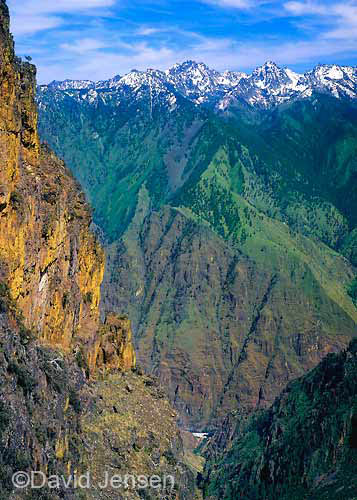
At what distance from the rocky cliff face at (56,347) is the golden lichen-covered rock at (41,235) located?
166 mm

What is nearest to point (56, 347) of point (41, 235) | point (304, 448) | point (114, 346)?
point (41, 235)

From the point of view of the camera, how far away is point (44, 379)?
207 feet

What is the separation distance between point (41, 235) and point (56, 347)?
45.2ft

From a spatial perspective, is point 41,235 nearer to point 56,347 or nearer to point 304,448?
point 56,347

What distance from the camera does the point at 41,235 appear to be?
76.4 m

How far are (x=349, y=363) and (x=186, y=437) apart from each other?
245 ft

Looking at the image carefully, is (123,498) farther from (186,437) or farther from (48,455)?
(186,437)

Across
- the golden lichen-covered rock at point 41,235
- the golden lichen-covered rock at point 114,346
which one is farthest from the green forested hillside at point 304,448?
the golden lichen-covered rock at point 41,235

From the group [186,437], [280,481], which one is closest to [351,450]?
[280,481]

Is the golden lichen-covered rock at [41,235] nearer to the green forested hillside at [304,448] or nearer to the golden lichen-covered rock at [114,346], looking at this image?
the golden lichen-covered rock at [114,346]

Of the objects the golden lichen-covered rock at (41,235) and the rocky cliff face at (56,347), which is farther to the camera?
the golden lichen-covered rock at (41,235)

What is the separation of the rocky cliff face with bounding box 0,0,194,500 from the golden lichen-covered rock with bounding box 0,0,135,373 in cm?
17

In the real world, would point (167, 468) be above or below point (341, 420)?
below

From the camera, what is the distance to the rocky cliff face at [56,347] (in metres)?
56.5
